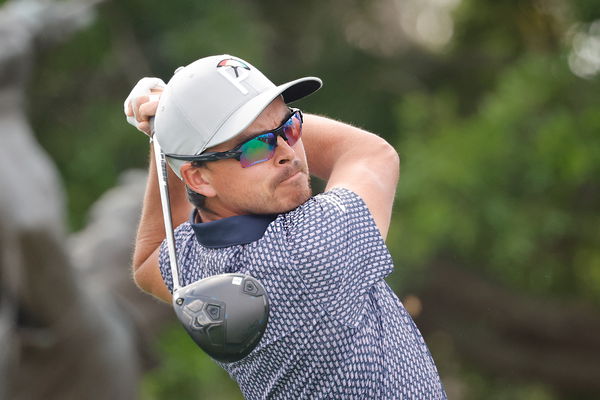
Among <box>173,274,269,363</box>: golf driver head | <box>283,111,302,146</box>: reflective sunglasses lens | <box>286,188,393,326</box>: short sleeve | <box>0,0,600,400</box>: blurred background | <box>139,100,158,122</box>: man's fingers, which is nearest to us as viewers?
<box>173,274,269,363</box>: golf driver head

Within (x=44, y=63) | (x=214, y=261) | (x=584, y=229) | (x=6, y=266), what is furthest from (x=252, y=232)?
(x=44, y=63)

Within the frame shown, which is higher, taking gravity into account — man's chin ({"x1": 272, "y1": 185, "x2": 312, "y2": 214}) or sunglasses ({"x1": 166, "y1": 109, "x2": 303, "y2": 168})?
sunglasses ({"x1": 166, "y1": 109, "x2": 303, "y2": 168})

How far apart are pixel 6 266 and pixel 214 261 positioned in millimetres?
4330

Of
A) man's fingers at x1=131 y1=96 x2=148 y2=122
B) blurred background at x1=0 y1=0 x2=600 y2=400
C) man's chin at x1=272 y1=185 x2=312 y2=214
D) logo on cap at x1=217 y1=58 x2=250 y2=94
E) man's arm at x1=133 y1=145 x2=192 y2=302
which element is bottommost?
blurred background at x1=0 y1=0 x2=600 y2=400

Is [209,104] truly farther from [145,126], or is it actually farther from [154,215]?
[154,215]

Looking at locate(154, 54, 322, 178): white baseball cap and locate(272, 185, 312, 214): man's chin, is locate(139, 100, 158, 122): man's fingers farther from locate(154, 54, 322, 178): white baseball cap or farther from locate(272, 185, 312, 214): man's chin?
locate(272, 185, 312, 214): man's chin

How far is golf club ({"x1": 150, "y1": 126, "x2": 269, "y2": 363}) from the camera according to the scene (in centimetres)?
201

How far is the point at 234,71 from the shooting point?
2.30 m

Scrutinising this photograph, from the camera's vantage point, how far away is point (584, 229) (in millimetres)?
10344

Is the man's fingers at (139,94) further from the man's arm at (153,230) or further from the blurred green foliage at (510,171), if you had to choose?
the blurred green foliage at (510,171)

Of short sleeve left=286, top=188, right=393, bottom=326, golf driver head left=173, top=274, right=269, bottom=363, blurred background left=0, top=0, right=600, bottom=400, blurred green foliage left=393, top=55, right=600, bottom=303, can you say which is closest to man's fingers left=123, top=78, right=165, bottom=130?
short sleeve left=286, top=188, right=393, bottom=326

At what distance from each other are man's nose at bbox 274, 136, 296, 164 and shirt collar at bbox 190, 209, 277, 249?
12cm

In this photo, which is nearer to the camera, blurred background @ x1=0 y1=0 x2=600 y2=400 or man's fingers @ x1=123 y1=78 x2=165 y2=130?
man's fingers @ x1=123 y1=78 x2=165 y2=130

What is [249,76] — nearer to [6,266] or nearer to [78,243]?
[6,266]
